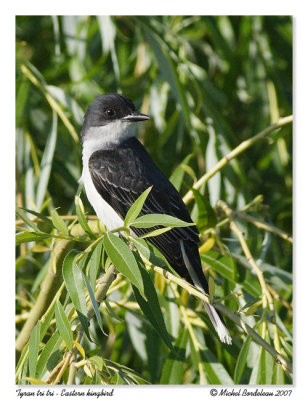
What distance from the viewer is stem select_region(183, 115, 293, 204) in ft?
7.66

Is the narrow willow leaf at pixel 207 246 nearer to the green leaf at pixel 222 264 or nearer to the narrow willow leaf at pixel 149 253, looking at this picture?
the green leaf at pixel 222 264

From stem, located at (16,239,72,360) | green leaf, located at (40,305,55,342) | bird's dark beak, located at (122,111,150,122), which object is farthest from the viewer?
bird's dark beak, located at (122,111,150,122)

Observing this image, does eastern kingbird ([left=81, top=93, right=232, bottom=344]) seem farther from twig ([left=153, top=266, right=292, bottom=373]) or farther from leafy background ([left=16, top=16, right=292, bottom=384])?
twig ([left=153, top=266, right=292, bottom=373])

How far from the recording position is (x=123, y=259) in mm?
1735

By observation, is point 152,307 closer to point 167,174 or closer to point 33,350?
point 33,350

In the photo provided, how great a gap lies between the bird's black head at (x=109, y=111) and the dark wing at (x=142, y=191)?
122mm

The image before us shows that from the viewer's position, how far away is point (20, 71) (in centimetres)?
291

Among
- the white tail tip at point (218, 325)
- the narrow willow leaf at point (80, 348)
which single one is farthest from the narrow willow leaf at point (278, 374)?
the narrow willow leaf at point (80, 348)

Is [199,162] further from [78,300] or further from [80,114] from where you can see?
[78,300]

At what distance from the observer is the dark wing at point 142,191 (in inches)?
94.8

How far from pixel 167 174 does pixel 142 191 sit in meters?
0.53

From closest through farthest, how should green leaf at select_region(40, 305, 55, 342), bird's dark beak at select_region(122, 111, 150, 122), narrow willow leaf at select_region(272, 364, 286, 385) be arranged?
green leaf at select_region(40, 305, 55, 342)
narrow willow leaf at select_region(272, 364, 286, 385)
bird's dark beak at select_region(122, 111, 150, 122)

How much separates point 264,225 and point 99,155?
0.77m

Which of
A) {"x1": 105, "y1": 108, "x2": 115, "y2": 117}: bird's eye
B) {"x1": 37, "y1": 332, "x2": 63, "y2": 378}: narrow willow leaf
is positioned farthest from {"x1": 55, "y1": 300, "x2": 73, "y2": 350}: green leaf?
{"x1": 105, "y1": 108, "x2": 115, "y2": 117}: bird's eye
